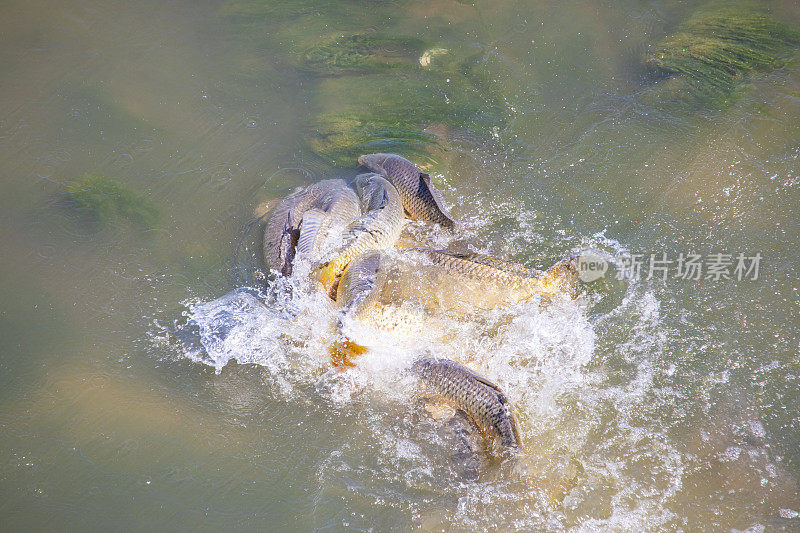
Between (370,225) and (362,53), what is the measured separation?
3.47 metres

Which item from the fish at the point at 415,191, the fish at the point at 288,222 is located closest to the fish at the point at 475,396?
the fish at the point at 288,222

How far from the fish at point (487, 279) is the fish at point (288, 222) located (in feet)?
3.76

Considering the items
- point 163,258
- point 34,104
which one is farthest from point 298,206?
point 34,104

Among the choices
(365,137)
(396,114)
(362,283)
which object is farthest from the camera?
(396,114)

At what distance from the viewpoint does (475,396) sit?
3391mm

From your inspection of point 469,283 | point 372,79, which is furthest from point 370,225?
point 372,79

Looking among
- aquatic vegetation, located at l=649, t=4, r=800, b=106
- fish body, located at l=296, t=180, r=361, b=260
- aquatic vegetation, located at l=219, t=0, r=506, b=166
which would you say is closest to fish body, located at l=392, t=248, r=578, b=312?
fish body, located at l=296, t=180, r=361, b=260

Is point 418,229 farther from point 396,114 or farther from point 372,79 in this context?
point 372,79

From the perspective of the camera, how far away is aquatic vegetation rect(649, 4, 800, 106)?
20.3 ft

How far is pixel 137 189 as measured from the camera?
5379 millimetres

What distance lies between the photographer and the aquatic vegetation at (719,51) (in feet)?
20.3

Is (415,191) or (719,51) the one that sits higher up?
(719,51)

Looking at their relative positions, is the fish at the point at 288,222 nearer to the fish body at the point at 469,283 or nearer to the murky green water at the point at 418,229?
the murky green water at the point at 418,229

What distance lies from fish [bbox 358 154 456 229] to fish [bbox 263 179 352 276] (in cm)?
46
